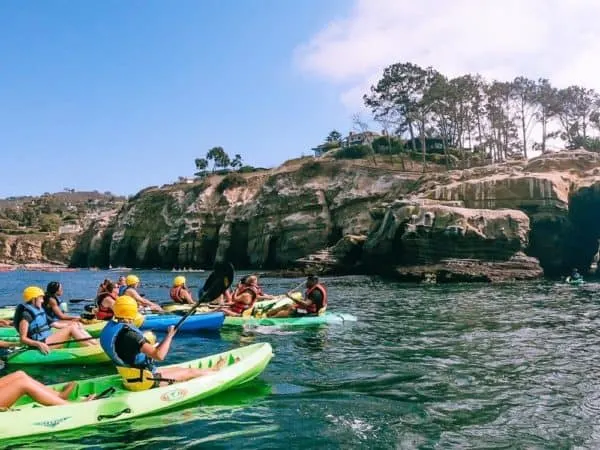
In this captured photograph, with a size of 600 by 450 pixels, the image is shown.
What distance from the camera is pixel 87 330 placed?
16.5 m

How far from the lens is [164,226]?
81938 mm

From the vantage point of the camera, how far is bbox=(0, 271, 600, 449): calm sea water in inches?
324

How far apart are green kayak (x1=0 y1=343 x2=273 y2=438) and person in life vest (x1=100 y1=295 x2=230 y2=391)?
225mm

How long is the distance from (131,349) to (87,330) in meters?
8.32

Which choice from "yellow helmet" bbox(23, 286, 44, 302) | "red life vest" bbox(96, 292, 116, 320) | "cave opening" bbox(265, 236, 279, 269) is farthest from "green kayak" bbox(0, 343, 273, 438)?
"cave opening" bbox(265, 236, 279, 269)

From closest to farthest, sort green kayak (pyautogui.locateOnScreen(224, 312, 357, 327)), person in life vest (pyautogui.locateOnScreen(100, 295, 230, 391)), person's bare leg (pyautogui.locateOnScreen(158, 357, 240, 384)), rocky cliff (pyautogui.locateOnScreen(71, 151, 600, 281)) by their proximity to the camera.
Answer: person in life vest (pyautogui.locateOnScreen(100, 295, 230, 391))
person's bare leg (pyautogui.locateOnScreen(158, 357, 240, 384))
green kayak (pyautogui.locateOnScreen(224, 312, 357, 327))
rocky cliff (pyautogui.locateOnScreen(71, 151, 600, 281))

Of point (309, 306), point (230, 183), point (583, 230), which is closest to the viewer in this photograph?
point (309, 306)

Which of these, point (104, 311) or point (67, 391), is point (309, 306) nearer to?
point (104, 311)

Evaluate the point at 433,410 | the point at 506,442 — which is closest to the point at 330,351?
the point at 433,410

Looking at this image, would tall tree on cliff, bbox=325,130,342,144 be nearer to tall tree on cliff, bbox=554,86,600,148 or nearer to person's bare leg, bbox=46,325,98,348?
tall tree on cliff, bbox=554,86,600,148

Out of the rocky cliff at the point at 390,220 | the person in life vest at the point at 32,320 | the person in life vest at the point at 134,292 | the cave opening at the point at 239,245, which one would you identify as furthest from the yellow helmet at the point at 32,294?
the cave opening at the point at 239,245

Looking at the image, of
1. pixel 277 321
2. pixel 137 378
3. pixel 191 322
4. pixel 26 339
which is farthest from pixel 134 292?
pixel 137 378

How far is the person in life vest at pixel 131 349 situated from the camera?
8.84 metres

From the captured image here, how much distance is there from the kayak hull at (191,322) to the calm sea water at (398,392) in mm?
452
